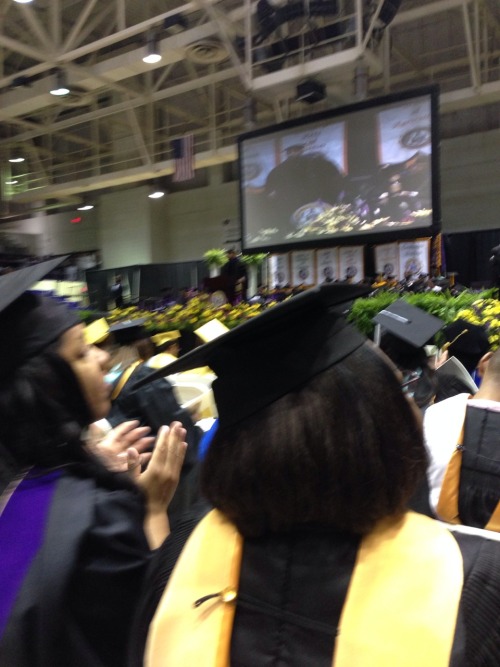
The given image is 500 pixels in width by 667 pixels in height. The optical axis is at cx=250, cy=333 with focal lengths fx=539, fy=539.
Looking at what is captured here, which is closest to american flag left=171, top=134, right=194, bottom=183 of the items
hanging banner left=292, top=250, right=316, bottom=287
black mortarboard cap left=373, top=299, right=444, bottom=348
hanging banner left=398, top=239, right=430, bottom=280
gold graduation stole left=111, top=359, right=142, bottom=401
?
hanging banner left=292, top=250, right=316, bottom=287

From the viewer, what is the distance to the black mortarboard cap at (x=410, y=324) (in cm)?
232

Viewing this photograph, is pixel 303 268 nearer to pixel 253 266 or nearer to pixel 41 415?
pixel 253 266

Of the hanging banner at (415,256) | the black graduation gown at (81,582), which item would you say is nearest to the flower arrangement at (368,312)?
the black graduation gown at (81,582)

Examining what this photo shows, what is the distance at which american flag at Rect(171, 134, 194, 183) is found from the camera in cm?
1046

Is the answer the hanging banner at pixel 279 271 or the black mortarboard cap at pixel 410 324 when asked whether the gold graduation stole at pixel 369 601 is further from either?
the hanging banner at pixel 279 271

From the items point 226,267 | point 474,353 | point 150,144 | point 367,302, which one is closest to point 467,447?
point 474,353

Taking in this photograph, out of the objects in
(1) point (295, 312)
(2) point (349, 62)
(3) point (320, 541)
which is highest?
(2) point (349, 62)

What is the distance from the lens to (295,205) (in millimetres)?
9164

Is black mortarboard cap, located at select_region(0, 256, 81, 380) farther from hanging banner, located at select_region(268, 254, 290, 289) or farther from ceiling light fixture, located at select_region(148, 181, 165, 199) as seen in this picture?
ceiling light fixture, located at select_region(148, 181, 165, 199)

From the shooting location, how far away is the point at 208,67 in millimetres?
12562

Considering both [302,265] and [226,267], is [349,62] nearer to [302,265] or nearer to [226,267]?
[302,265]

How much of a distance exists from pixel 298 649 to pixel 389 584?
5.7 inches

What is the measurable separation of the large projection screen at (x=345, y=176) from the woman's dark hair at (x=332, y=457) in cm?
743

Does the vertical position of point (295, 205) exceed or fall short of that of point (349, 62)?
it falls short
